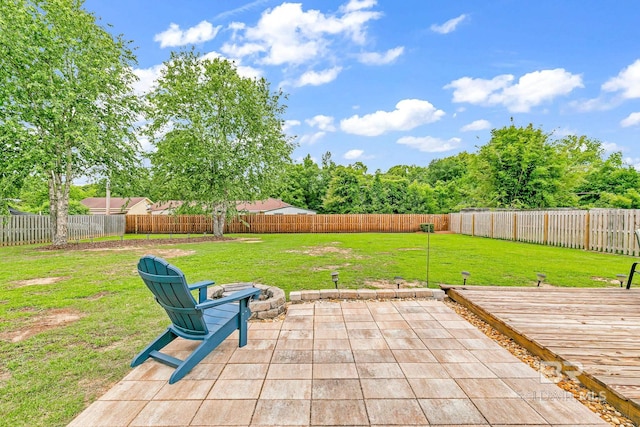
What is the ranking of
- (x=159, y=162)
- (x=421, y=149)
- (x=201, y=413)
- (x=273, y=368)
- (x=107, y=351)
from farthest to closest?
(x=421, y=149)
(x=159, y=162)
(x=107, y=351)
(x=273, y=368)
(x=201, y=413)

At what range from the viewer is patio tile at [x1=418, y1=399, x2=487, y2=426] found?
5.25 feet

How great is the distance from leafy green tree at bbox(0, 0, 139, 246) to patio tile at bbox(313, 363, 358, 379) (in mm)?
10859

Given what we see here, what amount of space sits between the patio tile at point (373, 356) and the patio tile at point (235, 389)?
31.4 inches

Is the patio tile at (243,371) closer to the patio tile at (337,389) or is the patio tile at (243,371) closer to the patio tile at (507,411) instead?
the patio tile at (337,389)

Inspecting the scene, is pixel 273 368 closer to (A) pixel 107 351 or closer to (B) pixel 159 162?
(A) pixel 107 351

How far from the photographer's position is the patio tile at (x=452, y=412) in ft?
5.25

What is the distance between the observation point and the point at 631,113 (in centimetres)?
1758

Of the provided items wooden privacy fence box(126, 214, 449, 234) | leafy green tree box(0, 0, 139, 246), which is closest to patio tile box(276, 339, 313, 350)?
leafy green tree box(0, 0, 139, 246)

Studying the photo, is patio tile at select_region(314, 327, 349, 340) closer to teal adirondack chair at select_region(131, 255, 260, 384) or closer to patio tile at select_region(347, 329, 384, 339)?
patio tile at select_region(347, 329, 384, 339)

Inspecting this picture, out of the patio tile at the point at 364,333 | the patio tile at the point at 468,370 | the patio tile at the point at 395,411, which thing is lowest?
the patio tile at the point at 364,333

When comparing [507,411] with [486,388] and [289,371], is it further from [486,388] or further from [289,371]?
[289,371]

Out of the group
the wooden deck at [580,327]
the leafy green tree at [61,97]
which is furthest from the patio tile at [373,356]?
the leafy green tree at [61,97]

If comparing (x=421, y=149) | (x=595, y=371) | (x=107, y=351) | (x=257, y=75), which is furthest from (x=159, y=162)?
(x=421, y=149)

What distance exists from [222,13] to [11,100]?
7110mm
